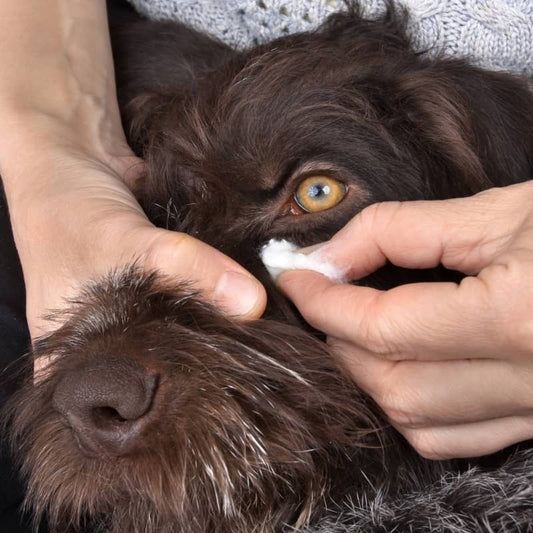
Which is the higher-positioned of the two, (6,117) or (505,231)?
(505,231)

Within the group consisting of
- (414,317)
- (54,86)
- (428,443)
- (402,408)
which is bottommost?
(428,443)

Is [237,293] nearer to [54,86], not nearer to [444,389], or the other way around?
[444,389]

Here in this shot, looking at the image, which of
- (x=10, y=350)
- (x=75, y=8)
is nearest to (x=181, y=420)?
(x=10, y=350)

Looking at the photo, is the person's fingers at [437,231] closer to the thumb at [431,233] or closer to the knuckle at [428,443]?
the thumb at [431,233]

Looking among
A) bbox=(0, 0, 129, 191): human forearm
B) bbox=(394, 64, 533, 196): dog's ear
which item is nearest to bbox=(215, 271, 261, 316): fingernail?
bbox=(394, 64, 533, 196): dog's ear

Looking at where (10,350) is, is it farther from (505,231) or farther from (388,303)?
(505,231)

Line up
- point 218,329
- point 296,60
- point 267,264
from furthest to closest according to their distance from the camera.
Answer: point 296,60
point 267,264
point 218,329

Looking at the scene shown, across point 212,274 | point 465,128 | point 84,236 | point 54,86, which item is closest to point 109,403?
point 212,274
